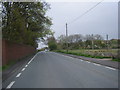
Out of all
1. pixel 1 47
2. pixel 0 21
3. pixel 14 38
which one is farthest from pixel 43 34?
pixel 1 47

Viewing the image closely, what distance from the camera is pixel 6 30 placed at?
1911 centimetres

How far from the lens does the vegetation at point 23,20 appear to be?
1962cm

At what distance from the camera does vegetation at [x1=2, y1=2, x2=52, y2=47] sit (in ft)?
64.4

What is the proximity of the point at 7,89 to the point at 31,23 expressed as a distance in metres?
28.8

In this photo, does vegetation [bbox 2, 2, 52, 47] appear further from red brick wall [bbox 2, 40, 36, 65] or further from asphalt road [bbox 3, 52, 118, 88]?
asphalt road [bbox 3, 52, 118, 88]

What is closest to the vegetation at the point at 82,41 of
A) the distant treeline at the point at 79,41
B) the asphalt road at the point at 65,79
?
the distant treeline at the point at 79,41

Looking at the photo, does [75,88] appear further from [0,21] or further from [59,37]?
[59,37]

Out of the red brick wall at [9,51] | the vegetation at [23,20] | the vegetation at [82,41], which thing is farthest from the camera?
the vegetation at [82,41]

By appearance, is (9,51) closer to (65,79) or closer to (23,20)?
(23,20)

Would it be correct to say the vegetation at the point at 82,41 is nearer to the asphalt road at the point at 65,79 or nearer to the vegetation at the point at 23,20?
the vegetation at the point at 23,20

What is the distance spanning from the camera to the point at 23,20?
23.0 metres

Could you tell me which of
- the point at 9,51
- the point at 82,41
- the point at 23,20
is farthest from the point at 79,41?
the point at 9,51

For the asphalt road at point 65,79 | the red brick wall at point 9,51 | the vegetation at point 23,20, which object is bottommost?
the asphalt road at point 65,79

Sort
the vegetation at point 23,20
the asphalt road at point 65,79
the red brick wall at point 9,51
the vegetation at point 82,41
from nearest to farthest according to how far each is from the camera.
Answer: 1. the asphalt road at point 65,79
2. the red brick wall at point 9,51
3. the vegetation at point 23,20
4. the vegetation at point 82,41
